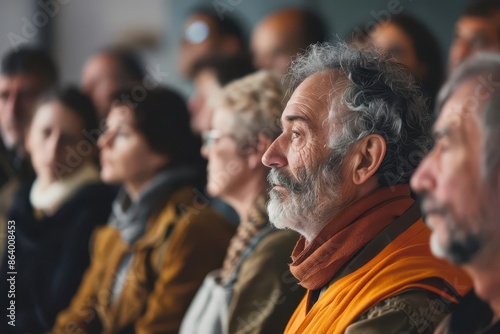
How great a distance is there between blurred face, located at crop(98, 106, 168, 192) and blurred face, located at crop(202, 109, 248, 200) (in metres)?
0.43

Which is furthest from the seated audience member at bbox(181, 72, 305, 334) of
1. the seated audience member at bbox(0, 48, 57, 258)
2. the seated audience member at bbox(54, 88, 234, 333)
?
the seated audience member at bbox(0, 48, 57, 258)

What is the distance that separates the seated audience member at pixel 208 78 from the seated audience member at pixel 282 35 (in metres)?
0.05

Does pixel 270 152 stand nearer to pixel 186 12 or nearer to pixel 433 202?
pixel 433 202

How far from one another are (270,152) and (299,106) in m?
0.11

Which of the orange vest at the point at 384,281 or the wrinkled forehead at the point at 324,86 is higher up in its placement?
the wrinkled forehead at the point at 324,86

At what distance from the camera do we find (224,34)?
3.12m

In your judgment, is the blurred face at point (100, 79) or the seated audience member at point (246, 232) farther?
the blurred face at point (100, 79)

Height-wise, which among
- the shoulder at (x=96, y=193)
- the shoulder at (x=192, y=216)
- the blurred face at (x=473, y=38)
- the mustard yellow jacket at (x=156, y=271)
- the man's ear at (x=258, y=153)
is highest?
the blurred face at (x=473, y=38)

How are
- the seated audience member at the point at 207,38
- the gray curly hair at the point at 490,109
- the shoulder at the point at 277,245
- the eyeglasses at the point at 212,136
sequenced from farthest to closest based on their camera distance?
the seated audience member at the point at 207,38 < the eyeglasses at the point at 212,136 < the shoulder at the point at 277,245 < the gray curly hair at the point at 490,109

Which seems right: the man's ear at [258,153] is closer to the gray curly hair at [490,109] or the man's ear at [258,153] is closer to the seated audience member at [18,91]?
the gray curly hair at [490,109]

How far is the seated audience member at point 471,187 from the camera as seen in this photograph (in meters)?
1.48

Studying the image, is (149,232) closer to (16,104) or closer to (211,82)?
(211,82)

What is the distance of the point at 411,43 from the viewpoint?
2432 millimetres

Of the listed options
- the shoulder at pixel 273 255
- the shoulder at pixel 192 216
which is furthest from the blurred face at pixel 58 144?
the shoulder at pixel 273 255
